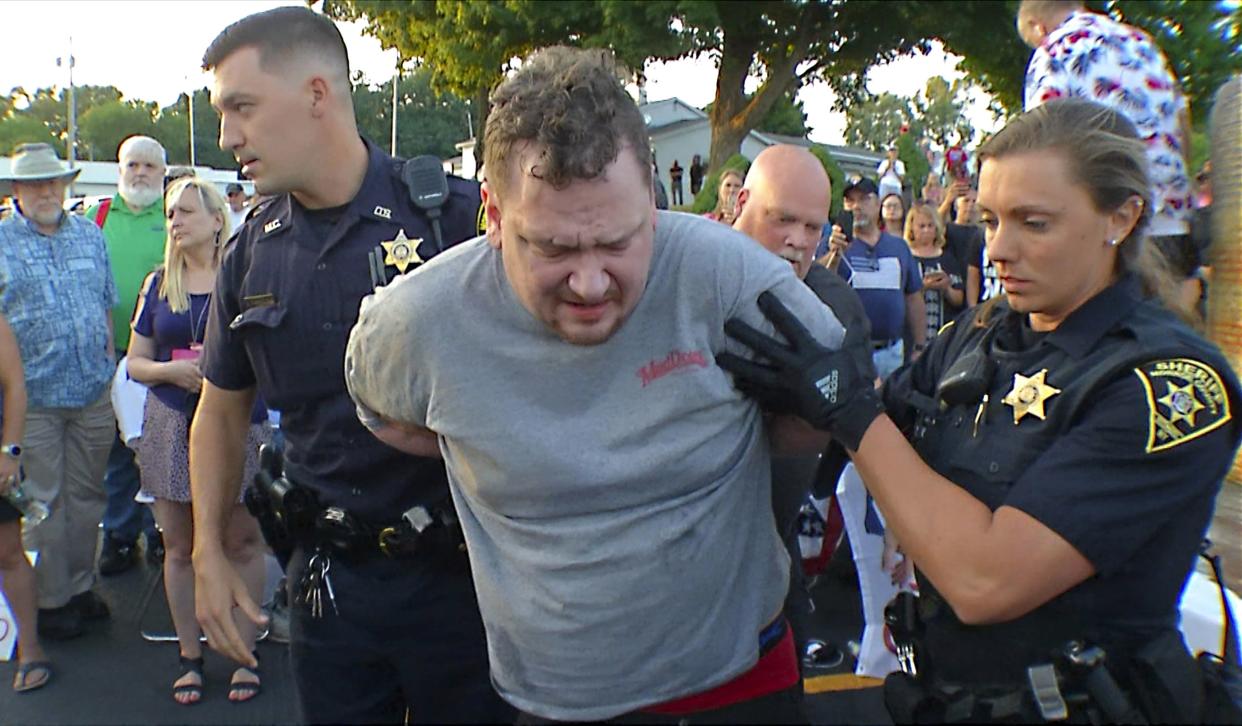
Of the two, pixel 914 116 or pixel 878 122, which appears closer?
pixel 914 116

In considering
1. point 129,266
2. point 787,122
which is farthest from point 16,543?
point 787,122

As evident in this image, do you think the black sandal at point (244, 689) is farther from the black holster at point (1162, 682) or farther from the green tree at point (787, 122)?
the green tree at point (787, 122)

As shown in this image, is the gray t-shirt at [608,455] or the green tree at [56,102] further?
the green tree at [56,102]

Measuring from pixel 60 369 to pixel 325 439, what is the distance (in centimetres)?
307

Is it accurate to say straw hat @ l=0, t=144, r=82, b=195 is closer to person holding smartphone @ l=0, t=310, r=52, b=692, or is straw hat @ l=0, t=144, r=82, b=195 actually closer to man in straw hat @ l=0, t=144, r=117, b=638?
man in straw hat @ l=0, t=144, r=117, b=638

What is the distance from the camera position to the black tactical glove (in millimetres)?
1522

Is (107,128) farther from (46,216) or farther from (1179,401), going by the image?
(1179,401)

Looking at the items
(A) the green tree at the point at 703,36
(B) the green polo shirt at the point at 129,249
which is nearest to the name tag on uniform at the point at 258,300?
(B) the green polo shirt at the point at 129,249

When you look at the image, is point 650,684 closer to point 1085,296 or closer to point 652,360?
point 652,360

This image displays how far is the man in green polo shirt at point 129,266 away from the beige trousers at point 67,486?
591mm

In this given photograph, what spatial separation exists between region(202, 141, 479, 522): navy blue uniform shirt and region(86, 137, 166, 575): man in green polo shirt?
353cm

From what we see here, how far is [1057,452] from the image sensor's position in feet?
5.05

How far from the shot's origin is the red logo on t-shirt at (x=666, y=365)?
5.01 feet

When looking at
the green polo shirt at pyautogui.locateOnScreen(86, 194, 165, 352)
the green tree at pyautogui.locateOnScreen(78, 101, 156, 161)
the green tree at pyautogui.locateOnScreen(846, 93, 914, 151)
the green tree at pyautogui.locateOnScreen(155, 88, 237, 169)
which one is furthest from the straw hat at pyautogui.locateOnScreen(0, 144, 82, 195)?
the green tree at pyautogui.locateOnScreen(846, 93, 914, 151)
